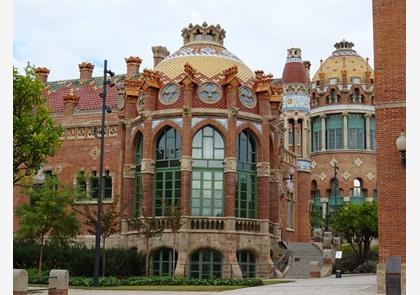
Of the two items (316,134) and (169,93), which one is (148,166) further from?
(316,134)

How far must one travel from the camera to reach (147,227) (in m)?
35.8

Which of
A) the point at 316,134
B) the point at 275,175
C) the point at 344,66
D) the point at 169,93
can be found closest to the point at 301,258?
the point at 275,175

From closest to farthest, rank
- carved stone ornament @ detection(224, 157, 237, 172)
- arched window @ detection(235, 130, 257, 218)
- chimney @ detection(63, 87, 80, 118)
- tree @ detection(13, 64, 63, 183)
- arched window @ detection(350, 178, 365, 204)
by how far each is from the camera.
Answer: tree @ detection(13, 64, 63, 183), carved stone ornament @ detection(224, 157, 237, 172), arched window @ detection(235, 130, 257, 218), chimney @ detection(63, 87, 80, 118), arched window @ detection(350, 178, 365, 204)

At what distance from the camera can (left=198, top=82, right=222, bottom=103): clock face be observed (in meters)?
39.2

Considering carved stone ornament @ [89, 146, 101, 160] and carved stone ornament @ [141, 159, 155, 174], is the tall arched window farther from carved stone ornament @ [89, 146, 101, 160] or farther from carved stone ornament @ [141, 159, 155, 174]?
carved stone ornament @ [89, 146, 101, 160]

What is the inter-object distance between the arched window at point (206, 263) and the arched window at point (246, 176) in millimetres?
2618

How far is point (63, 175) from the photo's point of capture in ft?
147

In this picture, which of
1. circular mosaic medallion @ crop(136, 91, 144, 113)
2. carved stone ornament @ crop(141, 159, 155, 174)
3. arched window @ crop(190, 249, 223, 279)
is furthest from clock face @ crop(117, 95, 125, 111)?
arched window @ crop(190, 249, 223, 279)

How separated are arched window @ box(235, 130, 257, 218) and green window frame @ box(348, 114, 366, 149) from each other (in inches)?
1504

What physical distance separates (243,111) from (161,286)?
1370cm

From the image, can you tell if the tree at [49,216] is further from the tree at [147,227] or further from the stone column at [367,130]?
the stone column at [367,130]

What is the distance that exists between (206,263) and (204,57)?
40.3 feet

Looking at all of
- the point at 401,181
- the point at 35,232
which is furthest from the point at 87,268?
the point at 401,181

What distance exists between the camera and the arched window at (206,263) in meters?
37.1
